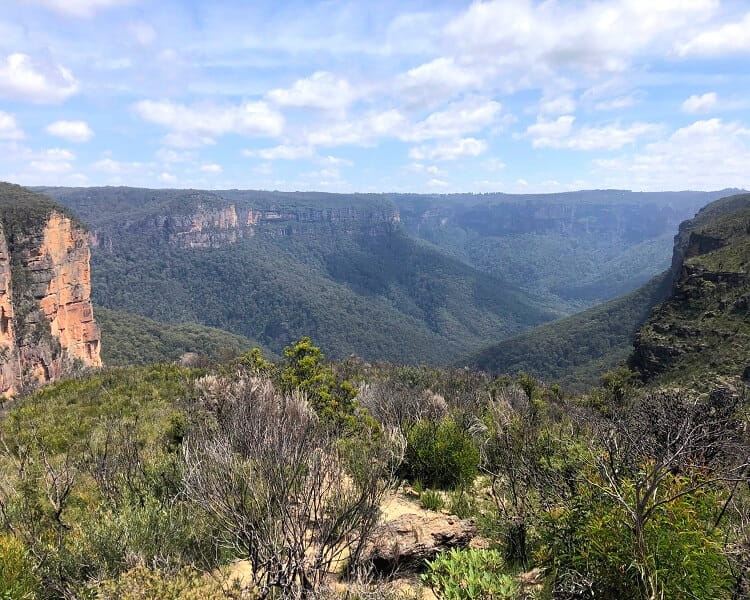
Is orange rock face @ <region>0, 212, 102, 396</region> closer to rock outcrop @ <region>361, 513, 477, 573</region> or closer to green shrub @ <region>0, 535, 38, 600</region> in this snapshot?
green shrub @ <region>0, 535, 38, 600</region>

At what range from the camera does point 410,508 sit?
495 inches

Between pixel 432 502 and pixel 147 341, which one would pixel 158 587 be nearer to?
pixel 432 502

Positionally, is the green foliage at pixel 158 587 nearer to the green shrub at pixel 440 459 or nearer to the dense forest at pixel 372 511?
the dense forest at pixel 372 511

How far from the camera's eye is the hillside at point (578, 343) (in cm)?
9907

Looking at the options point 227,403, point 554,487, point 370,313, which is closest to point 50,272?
point 227,403

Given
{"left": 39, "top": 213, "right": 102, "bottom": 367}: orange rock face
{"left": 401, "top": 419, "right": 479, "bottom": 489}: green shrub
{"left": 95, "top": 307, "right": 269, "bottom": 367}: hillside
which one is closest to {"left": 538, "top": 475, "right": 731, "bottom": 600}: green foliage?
{"left": 401, "top": 419, "right": 479, "bottom": 489}: green shrub

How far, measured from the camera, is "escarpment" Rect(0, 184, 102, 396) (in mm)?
61719

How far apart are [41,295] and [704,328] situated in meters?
86.1

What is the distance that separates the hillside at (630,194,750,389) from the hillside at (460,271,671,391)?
132ft

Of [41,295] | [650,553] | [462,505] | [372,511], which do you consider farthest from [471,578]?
[41,295]

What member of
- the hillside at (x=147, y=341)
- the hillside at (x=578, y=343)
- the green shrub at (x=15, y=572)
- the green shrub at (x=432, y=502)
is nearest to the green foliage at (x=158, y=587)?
the green shrub at (x=15, y=572)

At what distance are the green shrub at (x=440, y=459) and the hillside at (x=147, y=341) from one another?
74506 millimetres

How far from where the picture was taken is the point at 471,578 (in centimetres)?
660

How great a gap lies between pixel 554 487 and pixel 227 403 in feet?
36.9
